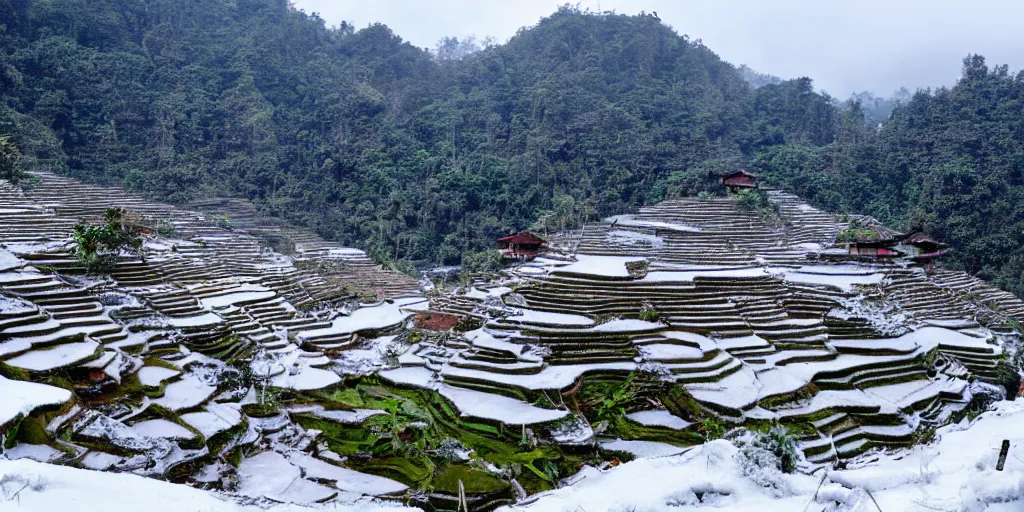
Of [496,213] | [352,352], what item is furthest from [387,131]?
[352,352]

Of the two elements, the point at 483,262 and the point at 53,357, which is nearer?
the point at 53,357

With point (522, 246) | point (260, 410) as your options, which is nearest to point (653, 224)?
point (522, 246)

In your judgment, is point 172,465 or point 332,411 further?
point 332,411

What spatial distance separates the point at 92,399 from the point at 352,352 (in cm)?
506

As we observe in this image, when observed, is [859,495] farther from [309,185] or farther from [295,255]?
[309,185]

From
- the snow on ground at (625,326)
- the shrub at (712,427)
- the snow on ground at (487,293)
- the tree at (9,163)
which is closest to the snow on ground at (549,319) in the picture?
the snow on ground at (625,326)

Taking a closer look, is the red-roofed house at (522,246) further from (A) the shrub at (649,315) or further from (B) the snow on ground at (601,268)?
(A) the shrub at (649,315)

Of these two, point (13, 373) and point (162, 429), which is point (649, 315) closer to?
point (162, 429)

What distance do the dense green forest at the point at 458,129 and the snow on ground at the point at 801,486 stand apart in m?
19.4

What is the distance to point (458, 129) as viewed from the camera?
37969 mm

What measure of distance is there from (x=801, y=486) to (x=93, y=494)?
4.73 meters

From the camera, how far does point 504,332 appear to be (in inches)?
470

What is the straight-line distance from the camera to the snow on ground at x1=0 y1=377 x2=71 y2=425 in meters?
6.68

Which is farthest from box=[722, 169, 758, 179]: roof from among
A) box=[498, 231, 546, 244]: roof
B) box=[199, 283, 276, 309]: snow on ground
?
box=[199, 283, 276, 309]: snow on ground
